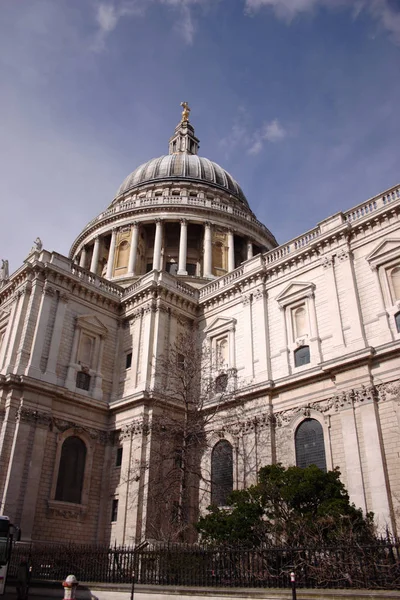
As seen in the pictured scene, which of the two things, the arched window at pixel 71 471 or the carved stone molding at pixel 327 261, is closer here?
the arched window at pixel 71 471

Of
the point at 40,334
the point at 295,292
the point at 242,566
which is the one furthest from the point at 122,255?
the point at 242,566

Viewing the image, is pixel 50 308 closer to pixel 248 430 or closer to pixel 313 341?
pixel 248 430

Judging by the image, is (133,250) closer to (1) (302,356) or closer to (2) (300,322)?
(2) (300,322)

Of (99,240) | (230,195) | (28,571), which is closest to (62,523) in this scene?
(28,571)

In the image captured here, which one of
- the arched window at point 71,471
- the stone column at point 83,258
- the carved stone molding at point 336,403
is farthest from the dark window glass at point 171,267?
the carved stone molding at point 336,403

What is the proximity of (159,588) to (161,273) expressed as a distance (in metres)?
20.5

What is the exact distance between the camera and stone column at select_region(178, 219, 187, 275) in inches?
1639

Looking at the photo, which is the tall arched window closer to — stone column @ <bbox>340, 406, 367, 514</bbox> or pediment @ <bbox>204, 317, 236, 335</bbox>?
stone column @ <bbox>340, 406, 367, 514</bbox>

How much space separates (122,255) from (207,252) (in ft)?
25.1

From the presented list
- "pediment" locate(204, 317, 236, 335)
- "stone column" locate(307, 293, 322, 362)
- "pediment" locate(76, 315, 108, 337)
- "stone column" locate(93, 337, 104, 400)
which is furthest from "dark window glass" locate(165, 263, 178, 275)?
"stone column" locate(307, 293, 322, 362)

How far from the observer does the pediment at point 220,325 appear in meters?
29.5

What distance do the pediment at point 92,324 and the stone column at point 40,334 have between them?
2.14 metres

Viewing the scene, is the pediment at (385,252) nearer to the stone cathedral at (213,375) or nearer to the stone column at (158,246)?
the stone cathedral at (213,375)

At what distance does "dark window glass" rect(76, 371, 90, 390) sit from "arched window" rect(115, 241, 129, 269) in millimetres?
16477
